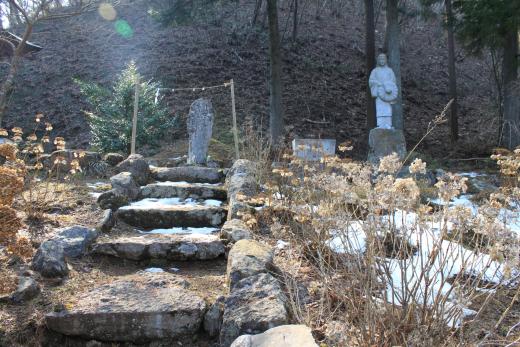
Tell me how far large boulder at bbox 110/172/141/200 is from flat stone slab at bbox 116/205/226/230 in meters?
0.57

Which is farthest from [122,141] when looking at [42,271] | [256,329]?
[256,329]

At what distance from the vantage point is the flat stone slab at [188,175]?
6457mm

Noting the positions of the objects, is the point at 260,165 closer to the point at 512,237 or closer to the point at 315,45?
the point at 512,237

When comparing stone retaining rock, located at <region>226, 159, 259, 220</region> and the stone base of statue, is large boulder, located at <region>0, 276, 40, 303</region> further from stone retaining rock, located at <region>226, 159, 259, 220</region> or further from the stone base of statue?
the stone base of statue

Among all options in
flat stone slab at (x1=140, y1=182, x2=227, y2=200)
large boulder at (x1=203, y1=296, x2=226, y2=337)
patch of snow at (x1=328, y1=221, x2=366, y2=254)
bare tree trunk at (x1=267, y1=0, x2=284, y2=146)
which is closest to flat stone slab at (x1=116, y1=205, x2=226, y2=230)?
flat stone slab at (x1=140, y1=182, x2=227, y2=200)

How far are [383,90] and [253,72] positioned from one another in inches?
312

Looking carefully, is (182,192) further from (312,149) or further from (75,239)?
(312,149)

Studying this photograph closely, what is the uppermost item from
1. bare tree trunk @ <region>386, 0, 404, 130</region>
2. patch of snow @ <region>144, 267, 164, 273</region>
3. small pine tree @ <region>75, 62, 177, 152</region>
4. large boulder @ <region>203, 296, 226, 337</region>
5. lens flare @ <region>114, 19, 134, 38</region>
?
lens flare @ <region>114, 19, 134, 38</region>

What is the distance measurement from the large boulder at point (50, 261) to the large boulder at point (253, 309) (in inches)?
55.9

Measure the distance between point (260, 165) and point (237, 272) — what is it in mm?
2864

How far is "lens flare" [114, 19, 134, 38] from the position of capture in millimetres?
18906

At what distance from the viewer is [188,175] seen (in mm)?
6484

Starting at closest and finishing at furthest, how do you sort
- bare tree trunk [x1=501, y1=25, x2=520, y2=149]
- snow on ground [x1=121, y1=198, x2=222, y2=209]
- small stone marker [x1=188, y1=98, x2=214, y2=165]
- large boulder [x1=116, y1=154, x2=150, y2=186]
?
snow on ground [x1=121, y1=198, x2=222, y2=209], large boulder [x1=116, y1=154, x2=150, y2=186], small stone marker [x1=188, y1=98, x2=214, y2=165], bare tree trunk [x1=501, y1=25, x2=520, y2=149]

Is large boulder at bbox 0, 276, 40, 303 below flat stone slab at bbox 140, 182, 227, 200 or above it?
below
